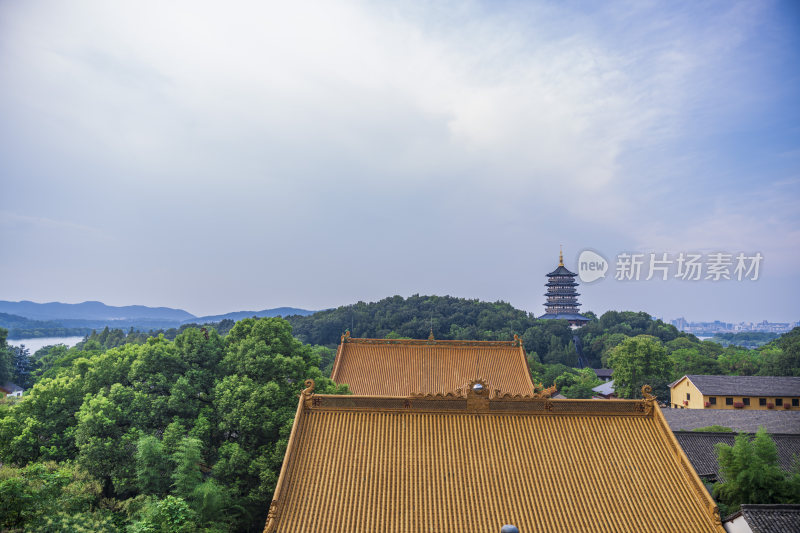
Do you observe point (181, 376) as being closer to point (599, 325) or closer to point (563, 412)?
point (563, 412)

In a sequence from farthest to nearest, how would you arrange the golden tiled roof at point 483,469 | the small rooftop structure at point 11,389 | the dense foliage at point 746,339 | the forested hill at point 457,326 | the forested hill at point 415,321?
1. the dense foliage at point 746,339
2. the forested hill at point 415,321
3. the forested hill at point 457,326
4. the small rooftop structure at point 11,389
5. the golden tiled roof at point 483,469

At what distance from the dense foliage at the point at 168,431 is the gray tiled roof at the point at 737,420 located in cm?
1974

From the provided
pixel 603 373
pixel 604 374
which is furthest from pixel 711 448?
pixel 603 373

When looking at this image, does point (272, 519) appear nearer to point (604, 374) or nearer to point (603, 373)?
point (604, 374)

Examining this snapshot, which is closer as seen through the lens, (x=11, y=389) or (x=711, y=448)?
(x=711, y=448)

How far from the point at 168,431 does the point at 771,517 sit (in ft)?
45.7

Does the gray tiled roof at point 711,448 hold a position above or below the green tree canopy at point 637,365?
below

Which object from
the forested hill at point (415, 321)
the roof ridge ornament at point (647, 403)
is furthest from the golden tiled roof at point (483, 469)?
the forested hill at point (415, 321)

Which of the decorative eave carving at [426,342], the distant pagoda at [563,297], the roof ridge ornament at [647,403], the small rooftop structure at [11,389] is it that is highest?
the distant pagoda at [563,297]

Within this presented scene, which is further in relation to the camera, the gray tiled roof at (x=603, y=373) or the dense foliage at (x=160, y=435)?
the gray tiled roof at (x=603, y=373)

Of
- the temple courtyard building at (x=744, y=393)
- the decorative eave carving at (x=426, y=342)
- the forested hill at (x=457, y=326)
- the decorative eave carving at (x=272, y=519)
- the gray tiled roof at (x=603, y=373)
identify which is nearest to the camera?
the decorative eave carving at (x=272, y=519)

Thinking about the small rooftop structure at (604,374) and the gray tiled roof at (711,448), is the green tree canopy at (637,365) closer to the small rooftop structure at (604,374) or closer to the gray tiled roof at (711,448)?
the gray tiled roof at (711,448)

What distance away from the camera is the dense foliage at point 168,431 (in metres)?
10.8

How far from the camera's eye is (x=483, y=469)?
9.55 metres
